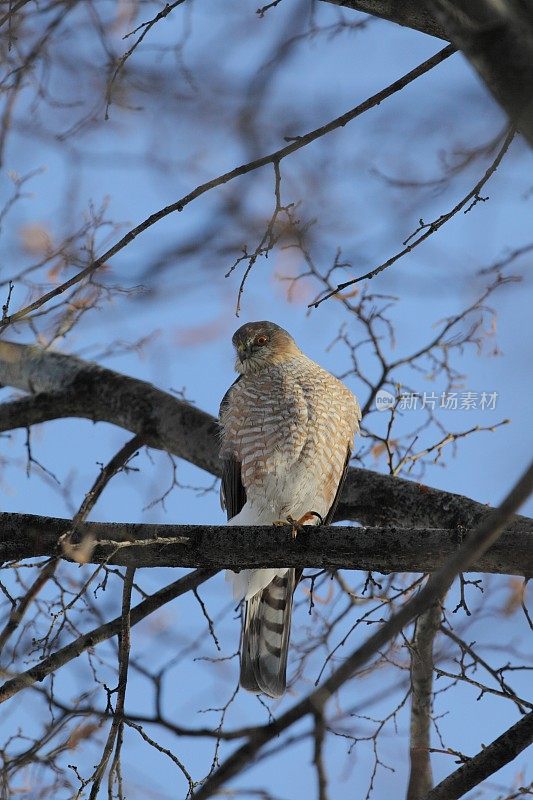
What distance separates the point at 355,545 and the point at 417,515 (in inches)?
44.6

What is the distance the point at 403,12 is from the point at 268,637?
2.92m

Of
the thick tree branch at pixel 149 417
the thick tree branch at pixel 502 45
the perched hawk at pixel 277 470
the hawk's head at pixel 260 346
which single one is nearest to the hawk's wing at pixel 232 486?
the perched hawk at pixel 277 470

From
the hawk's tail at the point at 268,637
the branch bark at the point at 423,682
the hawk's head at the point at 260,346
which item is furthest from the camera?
the hawk's head at the point at 260,346

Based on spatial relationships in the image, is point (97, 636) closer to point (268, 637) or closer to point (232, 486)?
point (268, 637)

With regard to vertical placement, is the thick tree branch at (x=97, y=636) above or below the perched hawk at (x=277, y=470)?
below

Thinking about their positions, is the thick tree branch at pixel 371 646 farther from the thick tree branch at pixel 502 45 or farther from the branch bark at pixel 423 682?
the branch bark at pixel 423 682

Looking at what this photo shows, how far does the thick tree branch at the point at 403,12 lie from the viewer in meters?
3.36

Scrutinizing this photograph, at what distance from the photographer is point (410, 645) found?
3.74m

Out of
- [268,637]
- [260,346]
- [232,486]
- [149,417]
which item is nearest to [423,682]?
[268,637]

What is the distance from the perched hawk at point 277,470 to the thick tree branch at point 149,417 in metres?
0.16

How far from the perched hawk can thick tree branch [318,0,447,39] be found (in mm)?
2108

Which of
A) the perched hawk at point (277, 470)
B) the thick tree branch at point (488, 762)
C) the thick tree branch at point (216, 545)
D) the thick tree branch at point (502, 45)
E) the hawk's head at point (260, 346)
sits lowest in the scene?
the thick tree branch at point (488, 762)

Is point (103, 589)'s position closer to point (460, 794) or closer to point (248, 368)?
point (460, 794)

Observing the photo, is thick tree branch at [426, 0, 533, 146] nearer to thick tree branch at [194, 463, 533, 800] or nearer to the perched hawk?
thick tree branch at [194, 463, 533, 800]
